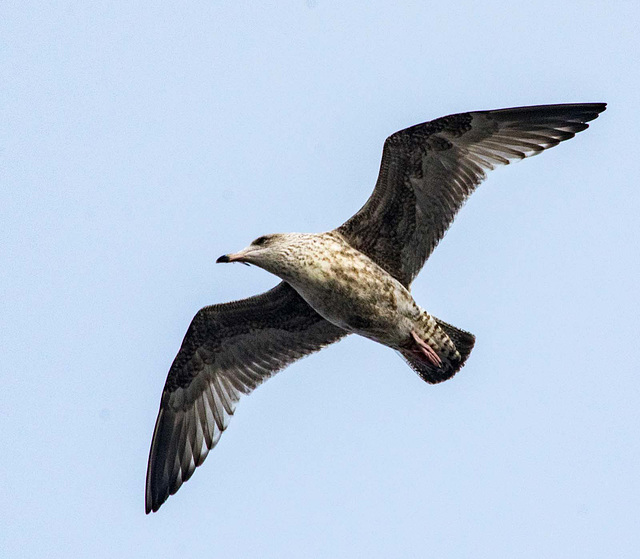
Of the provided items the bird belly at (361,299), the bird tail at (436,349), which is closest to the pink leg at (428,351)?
the bird tail at (436,349)

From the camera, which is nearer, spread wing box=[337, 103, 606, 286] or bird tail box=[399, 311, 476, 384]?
spread wing box=[337, 103, 606, 286]

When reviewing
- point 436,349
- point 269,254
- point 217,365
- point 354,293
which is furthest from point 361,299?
point 217,365

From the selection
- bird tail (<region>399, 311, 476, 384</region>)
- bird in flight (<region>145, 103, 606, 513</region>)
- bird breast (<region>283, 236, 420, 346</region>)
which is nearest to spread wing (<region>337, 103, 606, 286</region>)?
bird in flight (<region>145, 103, 606, 513</region>)

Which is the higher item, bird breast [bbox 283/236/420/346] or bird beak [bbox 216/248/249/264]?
bird beak [bbox 216/248/249/264]

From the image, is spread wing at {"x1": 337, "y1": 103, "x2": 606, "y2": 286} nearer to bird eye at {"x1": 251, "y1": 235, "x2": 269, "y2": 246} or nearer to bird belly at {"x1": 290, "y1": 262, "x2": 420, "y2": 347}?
bird belly at {"x1": 290, "y1": 262, "x2": 420, "y2": 347}

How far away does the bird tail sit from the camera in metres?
10.1

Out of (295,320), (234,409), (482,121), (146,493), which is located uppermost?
(482,121)

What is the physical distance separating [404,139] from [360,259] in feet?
3.64

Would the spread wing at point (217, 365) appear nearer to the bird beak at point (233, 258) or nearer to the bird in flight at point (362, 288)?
the bird in flight at point (362, 288)

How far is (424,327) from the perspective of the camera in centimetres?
1007

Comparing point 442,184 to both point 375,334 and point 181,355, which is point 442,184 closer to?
point 375,334

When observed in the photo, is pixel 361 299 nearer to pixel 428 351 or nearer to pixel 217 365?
pixel 428 351

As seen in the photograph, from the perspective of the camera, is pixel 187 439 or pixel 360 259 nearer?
pixel 360 259

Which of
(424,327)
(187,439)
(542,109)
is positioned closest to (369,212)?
(424,327)
